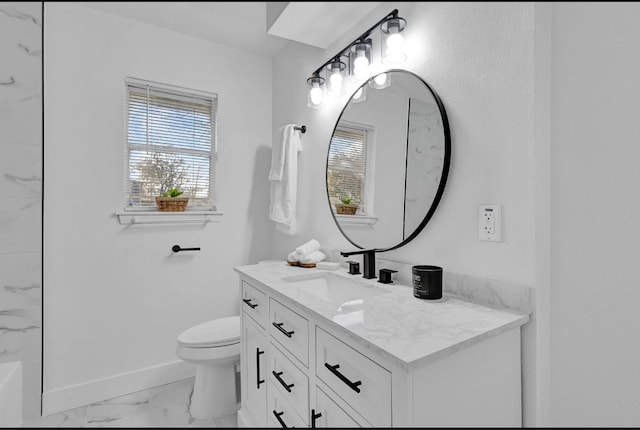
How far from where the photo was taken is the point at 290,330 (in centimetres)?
94

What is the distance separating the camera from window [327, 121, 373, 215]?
1.27 m

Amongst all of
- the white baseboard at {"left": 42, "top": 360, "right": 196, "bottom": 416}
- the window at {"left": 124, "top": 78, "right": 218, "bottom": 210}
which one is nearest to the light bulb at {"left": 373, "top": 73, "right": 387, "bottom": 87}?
the window at {"left": 124, "top": 78, "right": 218, "bottom": 210}

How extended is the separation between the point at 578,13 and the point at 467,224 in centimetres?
67

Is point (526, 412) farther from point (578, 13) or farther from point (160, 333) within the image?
point (160, 333)

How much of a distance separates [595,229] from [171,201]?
138cm

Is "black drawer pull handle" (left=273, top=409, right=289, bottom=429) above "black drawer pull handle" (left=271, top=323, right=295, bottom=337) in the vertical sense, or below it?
below

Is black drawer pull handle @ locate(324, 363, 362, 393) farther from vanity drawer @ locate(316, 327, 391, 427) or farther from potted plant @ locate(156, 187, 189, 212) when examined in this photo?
potted plant @ locate(156, 187, 189, 212)

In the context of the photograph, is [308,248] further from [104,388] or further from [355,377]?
[104,388]

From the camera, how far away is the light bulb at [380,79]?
3.86 ft

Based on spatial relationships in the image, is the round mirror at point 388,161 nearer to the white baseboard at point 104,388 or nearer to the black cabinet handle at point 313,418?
the black cabinet handle at point 313,418

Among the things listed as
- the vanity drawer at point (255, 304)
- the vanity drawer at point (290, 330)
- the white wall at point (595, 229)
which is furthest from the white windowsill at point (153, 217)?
the white wall at point (595, 229)

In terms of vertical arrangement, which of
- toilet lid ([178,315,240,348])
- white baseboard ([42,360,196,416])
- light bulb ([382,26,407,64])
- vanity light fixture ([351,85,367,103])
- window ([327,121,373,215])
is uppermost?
light bulb ([382,26,407,64])

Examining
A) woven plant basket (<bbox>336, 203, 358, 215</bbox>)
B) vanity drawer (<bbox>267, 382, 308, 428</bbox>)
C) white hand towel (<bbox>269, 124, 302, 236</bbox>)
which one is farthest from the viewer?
white hand towel (<bbox>269, 124, 302, 236</bbox>)
